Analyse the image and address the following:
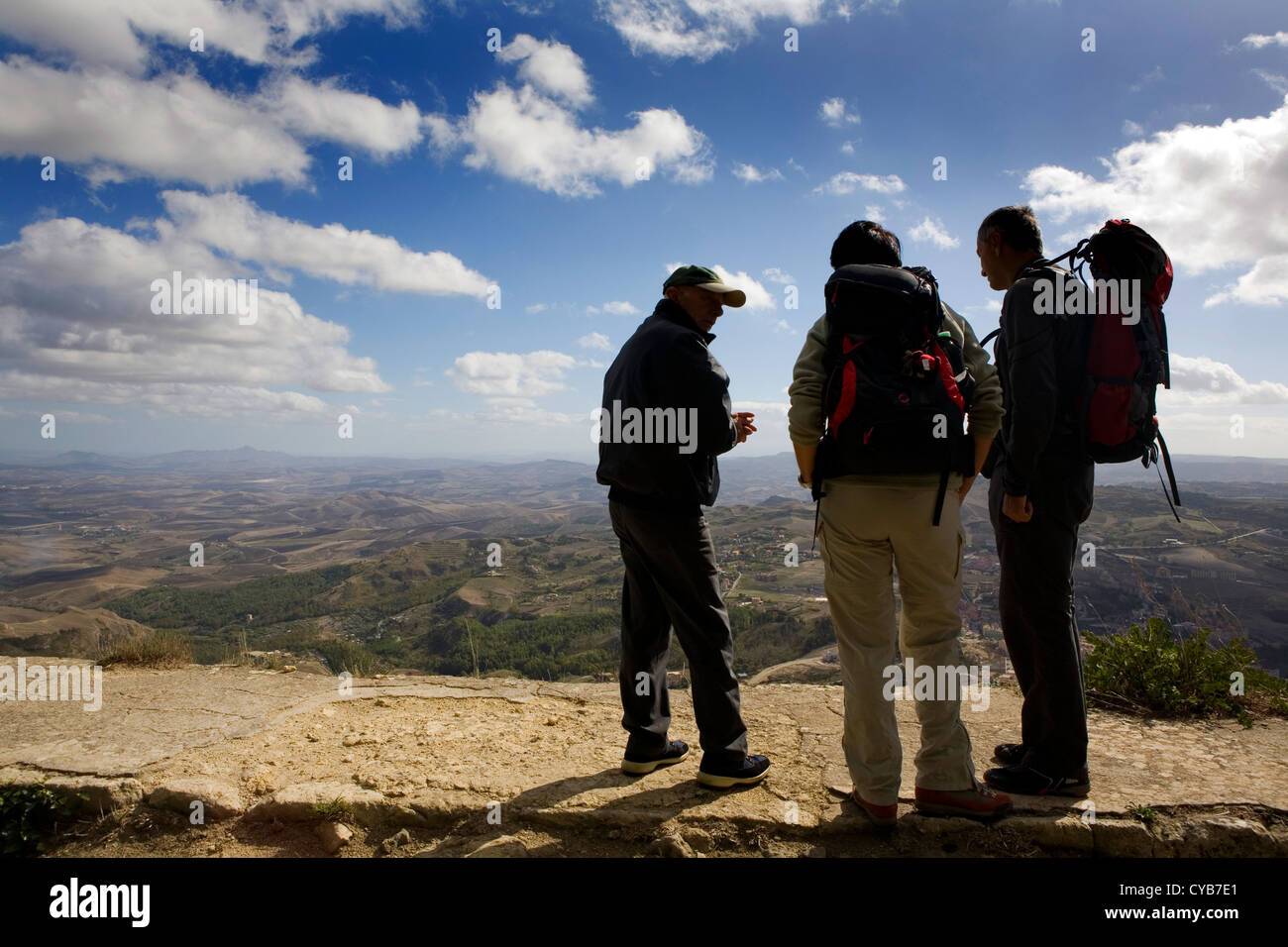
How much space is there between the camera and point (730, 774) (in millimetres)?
2727

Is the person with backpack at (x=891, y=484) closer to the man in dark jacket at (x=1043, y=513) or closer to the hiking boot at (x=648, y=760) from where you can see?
the man in dark jacket at (x=1043, y=513)

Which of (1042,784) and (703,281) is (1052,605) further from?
(703,281)

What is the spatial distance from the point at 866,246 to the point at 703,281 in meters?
0.77

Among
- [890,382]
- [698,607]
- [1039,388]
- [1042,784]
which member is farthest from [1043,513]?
[698,607]

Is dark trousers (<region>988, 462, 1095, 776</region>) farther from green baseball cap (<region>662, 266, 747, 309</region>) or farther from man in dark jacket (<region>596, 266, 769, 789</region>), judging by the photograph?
green baseball cap (<region>662, 266, 747, 309</region>)

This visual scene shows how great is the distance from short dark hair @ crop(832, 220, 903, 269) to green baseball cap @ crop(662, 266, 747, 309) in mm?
519

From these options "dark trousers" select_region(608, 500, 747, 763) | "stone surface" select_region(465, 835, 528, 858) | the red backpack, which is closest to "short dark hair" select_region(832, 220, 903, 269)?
the red backpack

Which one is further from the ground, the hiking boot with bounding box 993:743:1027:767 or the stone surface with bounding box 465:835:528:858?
the hiking boot with bounding box 993:743:1027:767

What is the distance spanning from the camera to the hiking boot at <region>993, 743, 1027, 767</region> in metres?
2.85

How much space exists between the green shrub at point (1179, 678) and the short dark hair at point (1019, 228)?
96.5 inches
